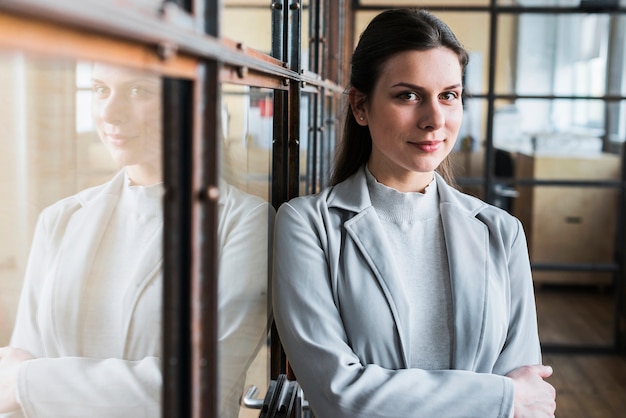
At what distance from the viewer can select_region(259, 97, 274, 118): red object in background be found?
51.4 inches

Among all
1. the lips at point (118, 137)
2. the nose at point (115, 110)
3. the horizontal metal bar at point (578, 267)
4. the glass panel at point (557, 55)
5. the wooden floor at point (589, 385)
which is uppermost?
the glass panel at point (557, 55)

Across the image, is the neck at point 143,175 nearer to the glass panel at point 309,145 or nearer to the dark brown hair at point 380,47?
the dark brown hair at point 380,47

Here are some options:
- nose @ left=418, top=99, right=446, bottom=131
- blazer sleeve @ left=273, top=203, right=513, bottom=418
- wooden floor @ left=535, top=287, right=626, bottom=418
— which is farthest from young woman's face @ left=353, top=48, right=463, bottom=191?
wooden floor @ left=535, top=287, right=626, bottom=418

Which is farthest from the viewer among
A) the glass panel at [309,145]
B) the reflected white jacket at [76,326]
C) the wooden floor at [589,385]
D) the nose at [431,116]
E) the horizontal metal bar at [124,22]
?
the wooden floor at [589,385]

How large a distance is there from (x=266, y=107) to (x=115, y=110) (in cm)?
63

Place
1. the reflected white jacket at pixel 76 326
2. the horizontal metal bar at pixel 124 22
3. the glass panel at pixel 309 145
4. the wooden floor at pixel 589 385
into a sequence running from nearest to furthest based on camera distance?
1. the horizontal metal bar at pixel 124 22
2. the reflected white jacket at pixel 76 326
3. the glass panel at pixel 309 145
4. the wooden floor at pixel 589 385

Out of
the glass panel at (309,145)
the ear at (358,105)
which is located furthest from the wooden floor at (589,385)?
the ear at (358,105)

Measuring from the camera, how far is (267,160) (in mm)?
1405

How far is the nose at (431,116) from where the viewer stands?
128cm

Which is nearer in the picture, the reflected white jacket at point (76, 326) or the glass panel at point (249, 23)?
the reflected white jacket at point (76, 326)

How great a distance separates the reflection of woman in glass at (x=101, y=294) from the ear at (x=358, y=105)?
68 cm

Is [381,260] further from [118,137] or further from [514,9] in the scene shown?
[514,9]

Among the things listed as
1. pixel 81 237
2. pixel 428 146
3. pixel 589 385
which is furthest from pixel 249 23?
pixel 589 385

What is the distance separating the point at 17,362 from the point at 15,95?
29 cm
